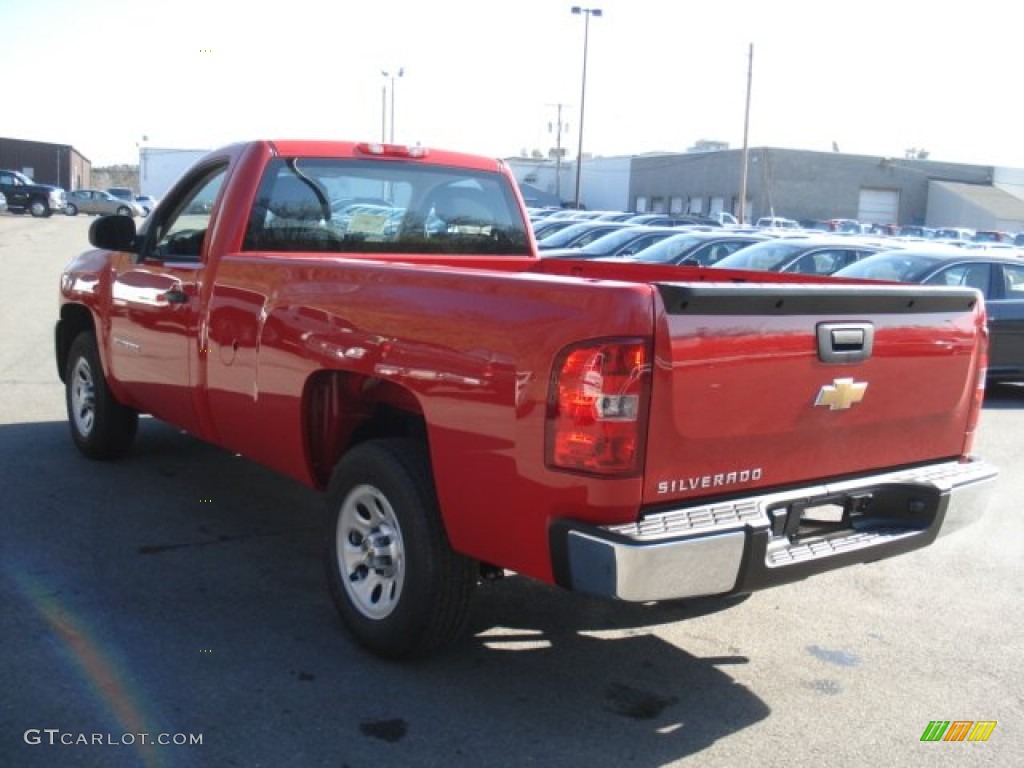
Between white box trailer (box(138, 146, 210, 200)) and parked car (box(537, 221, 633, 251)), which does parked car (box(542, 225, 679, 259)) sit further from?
white box trailer (box(138, 146, 210, 200))

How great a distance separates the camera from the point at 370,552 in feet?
14.4

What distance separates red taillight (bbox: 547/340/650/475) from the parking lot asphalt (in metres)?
1.02

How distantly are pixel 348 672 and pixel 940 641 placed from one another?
2.55 m

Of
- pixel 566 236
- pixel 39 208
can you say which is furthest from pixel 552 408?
pixel 39 208

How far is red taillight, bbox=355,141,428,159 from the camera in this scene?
605 cm

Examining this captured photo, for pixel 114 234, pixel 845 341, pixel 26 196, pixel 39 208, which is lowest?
pixel 39 208

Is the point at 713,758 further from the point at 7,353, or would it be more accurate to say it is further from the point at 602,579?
the point at 7,353

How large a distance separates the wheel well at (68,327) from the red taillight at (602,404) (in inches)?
187

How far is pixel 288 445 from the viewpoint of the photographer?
491 cm

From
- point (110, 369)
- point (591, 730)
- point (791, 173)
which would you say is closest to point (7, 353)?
point (110, 369)

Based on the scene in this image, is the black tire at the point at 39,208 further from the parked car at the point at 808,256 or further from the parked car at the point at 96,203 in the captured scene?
the parked car at the point at 808,256

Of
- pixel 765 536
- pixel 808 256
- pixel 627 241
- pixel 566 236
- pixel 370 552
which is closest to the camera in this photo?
pixel 765 536

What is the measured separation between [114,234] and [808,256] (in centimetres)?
1045

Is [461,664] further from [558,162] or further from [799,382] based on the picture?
[558,162]
